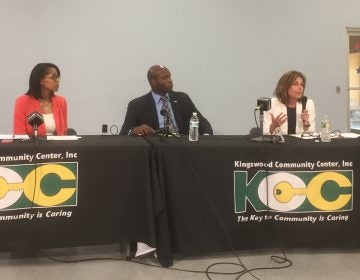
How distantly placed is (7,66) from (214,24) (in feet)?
6.95

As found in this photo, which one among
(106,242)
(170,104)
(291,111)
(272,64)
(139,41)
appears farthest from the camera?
(272,64)

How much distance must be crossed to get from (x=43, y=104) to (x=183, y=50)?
1.73 meters

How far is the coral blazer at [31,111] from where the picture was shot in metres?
2.77

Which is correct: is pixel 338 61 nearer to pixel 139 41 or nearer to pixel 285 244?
pixel 139 41

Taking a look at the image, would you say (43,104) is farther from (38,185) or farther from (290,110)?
(290,110)

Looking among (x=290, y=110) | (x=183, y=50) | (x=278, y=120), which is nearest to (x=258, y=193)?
(x=278, y=120)

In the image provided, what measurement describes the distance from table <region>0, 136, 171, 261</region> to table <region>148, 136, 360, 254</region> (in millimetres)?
125

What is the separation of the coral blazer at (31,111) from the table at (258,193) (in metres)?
0.90

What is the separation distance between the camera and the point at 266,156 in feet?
7.53

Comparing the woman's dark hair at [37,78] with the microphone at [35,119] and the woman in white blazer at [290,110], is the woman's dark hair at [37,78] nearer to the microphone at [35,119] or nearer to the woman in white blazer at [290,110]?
the microphone at [35,119]

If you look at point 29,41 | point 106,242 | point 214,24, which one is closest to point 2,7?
point 29,41

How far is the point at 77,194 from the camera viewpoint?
2.15m

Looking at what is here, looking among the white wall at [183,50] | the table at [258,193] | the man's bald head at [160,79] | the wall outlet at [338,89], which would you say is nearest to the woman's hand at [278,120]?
the table at [258,193]

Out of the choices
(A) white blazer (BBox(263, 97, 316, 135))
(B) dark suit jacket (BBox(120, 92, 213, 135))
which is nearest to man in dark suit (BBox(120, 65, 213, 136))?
(B) dark suit jacket (BBox(120, 92, 213, 135))
